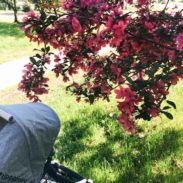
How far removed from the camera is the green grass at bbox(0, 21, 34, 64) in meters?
13.5

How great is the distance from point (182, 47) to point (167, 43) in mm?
298

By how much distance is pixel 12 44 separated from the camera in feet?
52.1

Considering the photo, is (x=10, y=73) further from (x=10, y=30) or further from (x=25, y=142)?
(x=10, y=30)

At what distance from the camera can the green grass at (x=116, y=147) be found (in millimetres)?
4438

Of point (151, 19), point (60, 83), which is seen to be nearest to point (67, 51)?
point (151, 19)

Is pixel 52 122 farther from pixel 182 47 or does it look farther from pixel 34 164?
pixel 182 47

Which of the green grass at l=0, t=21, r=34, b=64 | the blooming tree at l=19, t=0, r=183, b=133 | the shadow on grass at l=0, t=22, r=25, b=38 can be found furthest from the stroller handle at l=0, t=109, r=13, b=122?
the shadow on grass at l=0, t=22, r=25, b=38

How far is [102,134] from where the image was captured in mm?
5543

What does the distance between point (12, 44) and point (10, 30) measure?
4.00 metres

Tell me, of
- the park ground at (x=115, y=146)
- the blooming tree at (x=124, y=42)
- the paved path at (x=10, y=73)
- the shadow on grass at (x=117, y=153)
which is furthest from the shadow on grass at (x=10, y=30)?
the blooming tree at (x=124, y=42)

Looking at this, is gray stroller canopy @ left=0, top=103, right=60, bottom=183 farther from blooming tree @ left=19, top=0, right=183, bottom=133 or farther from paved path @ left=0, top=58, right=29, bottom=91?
paved path @ left=0, top=58, right=29, bottom=91

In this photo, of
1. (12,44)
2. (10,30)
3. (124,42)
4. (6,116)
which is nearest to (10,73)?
(12,44)

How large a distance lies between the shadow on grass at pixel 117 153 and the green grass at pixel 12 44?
288 inches

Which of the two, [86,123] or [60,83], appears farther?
[60,83]
